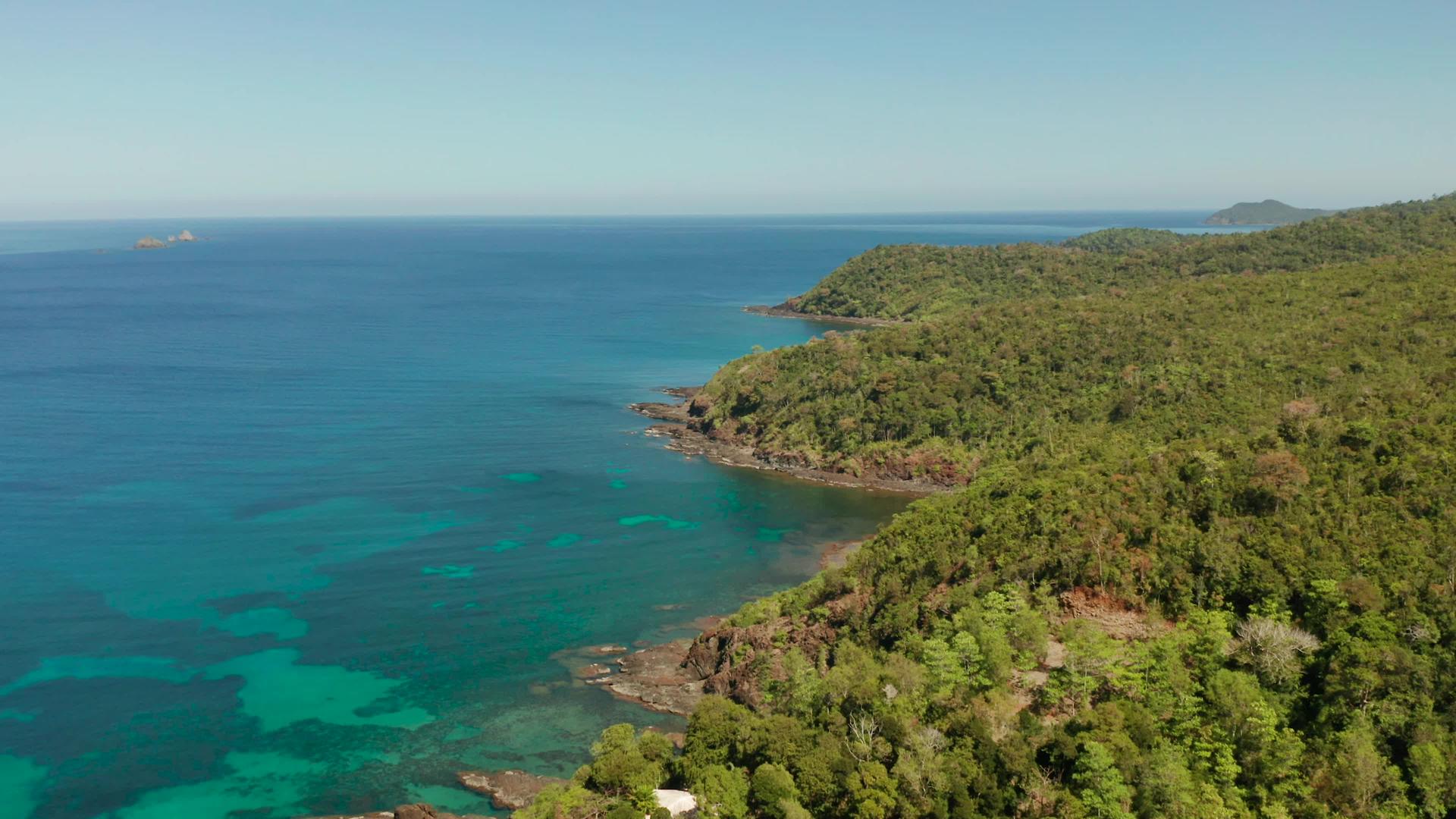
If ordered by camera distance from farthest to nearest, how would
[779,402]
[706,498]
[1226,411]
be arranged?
1. [779,402]
2. [706,498]
3. [1226,411]

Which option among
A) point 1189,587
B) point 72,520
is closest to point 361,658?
point 72,520

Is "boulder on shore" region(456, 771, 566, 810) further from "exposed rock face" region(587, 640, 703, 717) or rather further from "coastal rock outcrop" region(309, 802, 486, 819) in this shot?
"exposed rock face" region(587, 640, 703, 717)

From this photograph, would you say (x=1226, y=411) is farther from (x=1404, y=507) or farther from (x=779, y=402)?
(x=779, y=402)

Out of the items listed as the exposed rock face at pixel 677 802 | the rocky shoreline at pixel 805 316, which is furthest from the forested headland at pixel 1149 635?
the rocky shoreline at pixel 805 316

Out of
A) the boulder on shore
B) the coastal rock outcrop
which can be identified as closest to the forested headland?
the boulder on shore

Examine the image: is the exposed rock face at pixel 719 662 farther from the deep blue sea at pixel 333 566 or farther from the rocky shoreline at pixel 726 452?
the rocky shoreline at pixel 726 452

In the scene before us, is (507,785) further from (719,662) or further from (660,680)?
(719,662)

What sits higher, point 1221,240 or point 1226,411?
point 1221,240
